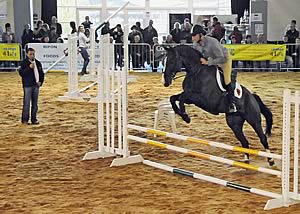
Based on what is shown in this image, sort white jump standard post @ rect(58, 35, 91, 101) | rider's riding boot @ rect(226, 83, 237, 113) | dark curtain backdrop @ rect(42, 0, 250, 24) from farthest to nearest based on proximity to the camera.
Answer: dark curtain backdrop @ rect(42, 0, 250, 24) → white jump standard post @ rect(58, 35, 91, 101) → rider's riding boot @ rect(226, 83, 237, 113)

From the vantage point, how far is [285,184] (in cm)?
611

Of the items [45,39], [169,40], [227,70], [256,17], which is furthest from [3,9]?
[227,70]

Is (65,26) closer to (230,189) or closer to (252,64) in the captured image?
(252,64)

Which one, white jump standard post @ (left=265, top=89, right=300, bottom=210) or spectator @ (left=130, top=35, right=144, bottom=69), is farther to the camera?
spectator @ (left=130, top=35, right=144, bottom=69)

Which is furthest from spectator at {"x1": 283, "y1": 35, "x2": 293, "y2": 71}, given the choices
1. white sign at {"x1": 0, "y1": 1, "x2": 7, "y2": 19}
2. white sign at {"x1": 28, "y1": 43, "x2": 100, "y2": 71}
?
white sign at {"x1": 0, "y1": 1, "x2": 7, "y2": 19}

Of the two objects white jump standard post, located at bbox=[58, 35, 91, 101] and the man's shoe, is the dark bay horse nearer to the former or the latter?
the man's shoe

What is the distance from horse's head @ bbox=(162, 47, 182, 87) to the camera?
8.21m

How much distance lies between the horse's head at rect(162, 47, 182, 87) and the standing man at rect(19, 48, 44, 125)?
3864 millimetres

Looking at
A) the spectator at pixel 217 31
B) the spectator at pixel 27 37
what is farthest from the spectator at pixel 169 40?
the spectator at pixel 27 37

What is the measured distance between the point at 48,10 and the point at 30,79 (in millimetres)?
15195

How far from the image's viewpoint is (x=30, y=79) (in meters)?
11.3

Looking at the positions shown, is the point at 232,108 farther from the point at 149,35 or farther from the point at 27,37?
the point at 27,37

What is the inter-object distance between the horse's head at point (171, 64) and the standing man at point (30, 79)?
12.7 feet

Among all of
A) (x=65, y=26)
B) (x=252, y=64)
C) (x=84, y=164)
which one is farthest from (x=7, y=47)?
(x=84, y=164)
